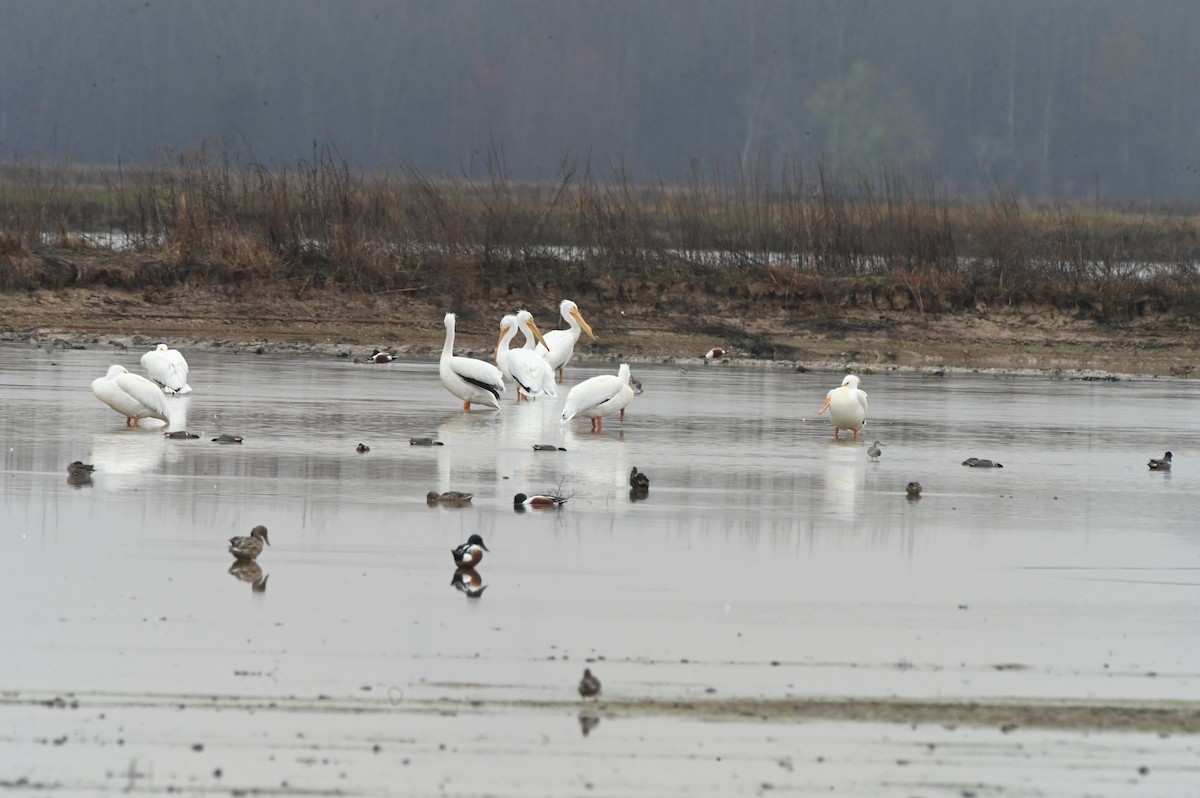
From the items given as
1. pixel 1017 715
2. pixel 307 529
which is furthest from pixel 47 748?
pixel 307 529

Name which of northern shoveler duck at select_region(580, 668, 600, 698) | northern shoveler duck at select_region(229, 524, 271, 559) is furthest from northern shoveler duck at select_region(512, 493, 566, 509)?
northern shoveler duck at select_region(580, 668, 600, 698)

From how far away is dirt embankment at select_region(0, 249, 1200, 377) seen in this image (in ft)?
81.2

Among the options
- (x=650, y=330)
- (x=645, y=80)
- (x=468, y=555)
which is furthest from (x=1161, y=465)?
(x=645, y=80)

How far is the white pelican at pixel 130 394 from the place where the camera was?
1421 cm

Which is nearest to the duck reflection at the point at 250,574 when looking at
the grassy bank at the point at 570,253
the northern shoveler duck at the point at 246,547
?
the northern shoveler duck at the point at 246,547

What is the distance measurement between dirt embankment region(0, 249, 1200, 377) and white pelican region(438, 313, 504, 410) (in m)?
7.02

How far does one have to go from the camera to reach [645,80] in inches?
4759

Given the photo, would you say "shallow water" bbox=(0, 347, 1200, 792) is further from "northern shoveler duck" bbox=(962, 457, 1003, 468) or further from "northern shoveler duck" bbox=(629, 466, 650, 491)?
"northern shoveler duck" bbox=(962, 457, 1003, 468)

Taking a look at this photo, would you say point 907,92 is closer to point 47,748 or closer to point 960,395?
point 960,395

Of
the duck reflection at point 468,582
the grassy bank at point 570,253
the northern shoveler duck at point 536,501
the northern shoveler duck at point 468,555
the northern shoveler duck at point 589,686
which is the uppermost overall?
the grassy bank at point 570,253

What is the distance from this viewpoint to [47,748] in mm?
5566

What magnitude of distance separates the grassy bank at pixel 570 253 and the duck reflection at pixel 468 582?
61.8 ft

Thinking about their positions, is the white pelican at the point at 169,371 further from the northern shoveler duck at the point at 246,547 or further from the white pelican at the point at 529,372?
the northern shoveler duck at the point at 246,547

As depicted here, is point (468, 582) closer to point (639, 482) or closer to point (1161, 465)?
point (639, 482)
